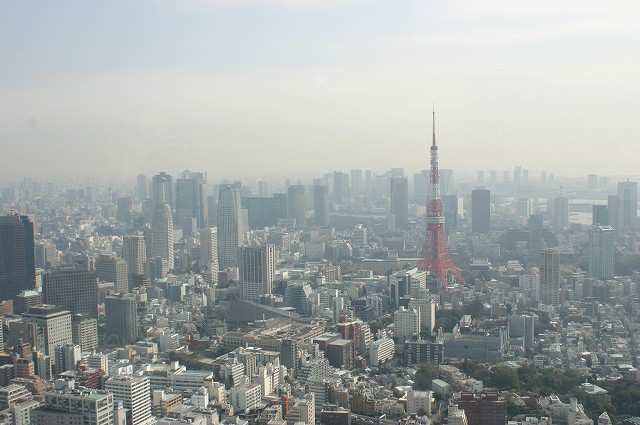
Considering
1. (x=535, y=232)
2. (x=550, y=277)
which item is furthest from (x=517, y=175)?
(x=535, y=232)

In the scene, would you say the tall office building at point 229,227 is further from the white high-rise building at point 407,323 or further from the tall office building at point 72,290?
the white high-rise building at point 407,323

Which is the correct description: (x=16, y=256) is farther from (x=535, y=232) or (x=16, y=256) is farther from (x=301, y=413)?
(x=535, y=232)

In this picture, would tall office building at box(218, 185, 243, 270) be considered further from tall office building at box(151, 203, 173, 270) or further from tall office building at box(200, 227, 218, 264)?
tall office building at box(151, 203, 173, 270)

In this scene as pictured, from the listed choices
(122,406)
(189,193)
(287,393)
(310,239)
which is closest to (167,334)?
(287,393)

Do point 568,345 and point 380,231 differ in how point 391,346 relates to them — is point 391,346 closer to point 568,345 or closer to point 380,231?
point 568,345

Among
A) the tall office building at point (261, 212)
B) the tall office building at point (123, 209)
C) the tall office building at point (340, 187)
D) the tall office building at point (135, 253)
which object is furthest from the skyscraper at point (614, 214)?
the tall office building at point (123, 209)

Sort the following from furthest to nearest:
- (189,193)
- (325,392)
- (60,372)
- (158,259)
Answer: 1. (189,193)
2. (158,259)
3. (60,372)
4. (325,392)
